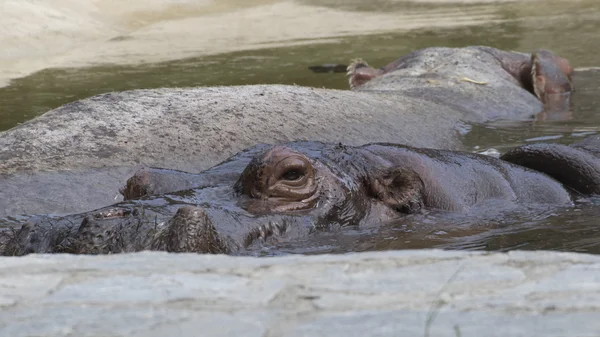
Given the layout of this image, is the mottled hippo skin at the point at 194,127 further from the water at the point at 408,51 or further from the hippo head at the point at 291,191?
the hippo head at the point at 291,191

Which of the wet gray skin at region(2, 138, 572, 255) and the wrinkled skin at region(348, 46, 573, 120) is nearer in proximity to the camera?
the wet gray skin at region(2, 138, 572, 255)

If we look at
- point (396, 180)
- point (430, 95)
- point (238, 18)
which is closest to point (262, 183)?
point (396, 180)

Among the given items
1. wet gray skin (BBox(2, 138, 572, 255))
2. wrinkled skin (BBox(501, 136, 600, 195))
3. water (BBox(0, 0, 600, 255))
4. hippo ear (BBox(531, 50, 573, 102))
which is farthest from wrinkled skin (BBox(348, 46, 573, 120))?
wet gray skin (BBox(2, 138, 572, 255))

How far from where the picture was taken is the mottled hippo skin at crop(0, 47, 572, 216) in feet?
16.9

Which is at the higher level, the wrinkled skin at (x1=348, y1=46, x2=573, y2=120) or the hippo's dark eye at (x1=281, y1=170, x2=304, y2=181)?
the hippo's dark eye at (x1=281, y1=170, x2=304, y2=181)

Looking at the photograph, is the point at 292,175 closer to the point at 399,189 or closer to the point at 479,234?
the point at 399,189

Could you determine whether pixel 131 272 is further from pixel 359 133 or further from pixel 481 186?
pixel 359 133

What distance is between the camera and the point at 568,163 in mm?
5113

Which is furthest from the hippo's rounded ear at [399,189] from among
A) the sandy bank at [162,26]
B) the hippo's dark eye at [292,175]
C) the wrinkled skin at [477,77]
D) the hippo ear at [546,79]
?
the sandy bank at [162,26]

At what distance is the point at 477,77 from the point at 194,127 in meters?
3.74

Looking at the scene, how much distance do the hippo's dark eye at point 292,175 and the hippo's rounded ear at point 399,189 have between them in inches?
16.5

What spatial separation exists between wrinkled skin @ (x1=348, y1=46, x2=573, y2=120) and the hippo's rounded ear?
3.70 m

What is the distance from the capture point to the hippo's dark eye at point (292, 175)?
403 cm

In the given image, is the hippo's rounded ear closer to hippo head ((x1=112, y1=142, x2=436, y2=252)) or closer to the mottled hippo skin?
hippo head ((x1=112, y1=142, x2=436, y2=252))
